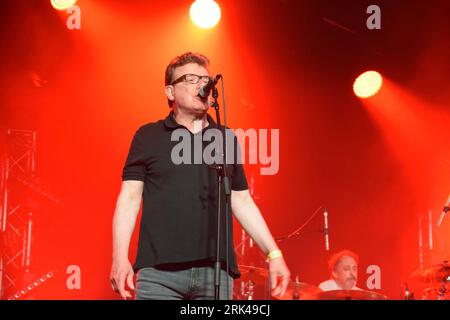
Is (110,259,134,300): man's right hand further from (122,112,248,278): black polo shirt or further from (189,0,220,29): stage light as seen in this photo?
(189,0,220,29): stage light

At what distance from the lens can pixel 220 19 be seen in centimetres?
755

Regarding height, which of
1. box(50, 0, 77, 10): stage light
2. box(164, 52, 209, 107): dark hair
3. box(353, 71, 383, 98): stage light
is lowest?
box(164, 52, 209, 107): dark hair

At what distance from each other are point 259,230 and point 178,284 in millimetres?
556

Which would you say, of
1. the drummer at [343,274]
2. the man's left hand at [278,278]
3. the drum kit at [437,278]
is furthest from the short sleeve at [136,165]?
the drummer at [343,274]

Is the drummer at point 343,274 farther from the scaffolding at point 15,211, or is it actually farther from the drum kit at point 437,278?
the scaffolding at point 15,211

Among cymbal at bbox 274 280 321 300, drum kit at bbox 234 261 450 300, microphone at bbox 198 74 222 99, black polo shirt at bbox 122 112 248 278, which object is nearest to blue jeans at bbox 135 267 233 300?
black polo shirt at bbox 122 112 248 278

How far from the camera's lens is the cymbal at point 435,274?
18.8 feet

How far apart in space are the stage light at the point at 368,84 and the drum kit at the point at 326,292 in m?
2.69

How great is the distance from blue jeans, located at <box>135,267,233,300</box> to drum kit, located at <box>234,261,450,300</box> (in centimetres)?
262

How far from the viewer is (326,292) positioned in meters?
5.18

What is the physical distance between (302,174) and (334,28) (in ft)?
6.55

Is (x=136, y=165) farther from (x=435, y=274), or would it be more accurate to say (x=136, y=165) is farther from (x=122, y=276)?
(x=435, y=274)

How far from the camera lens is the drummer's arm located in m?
2.78
